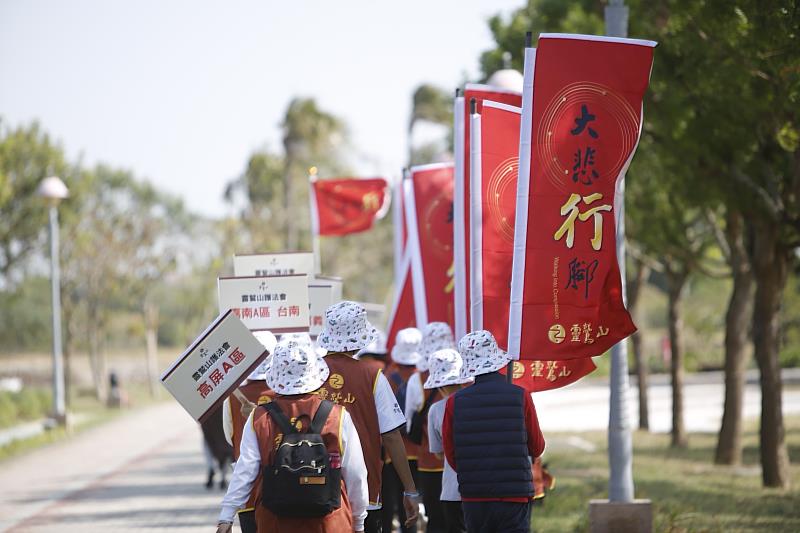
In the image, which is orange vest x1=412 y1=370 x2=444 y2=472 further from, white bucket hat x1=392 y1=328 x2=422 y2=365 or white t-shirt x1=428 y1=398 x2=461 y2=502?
white bucket hat x1=392 y1=328 x2=422 y2=365

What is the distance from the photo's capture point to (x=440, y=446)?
326 inches

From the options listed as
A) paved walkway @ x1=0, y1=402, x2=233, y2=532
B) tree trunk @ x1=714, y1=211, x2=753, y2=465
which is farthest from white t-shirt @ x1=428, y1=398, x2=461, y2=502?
tree trunk @ x1=714, y1=211, x2=753, y2=465

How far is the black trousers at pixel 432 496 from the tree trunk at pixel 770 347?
6.60 m

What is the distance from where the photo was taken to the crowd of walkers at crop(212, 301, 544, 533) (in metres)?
6.08

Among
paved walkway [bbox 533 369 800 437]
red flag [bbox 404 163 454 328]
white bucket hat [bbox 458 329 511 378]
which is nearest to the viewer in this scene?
white bucket hat [bbox 458 329 511 378]

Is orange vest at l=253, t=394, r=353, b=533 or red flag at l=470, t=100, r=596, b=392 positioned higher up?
red flag at l=470, t=100, r=596, b=392

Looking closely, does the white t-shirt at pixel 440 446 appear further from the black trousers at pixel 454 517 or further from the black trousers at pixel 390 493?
the black trousers at pixel 390 493

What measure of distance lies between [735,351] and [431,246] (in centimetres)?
662

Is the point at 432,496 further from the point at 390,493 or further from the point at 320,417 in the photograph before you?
the point at 320,417

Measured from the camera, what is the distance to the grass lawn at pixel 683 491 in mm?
11516

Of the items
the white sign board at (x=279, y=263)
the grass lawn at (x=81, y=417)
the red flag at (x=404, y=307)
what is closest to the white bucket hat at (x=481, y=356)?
the white sign board at (x=279, y=263)

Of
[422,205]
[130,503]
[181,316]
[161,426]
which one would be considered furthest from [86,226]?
[181,316]

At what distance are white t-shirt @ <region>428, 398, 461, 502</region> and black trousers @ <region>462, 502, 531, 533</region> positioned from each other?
2.91ft

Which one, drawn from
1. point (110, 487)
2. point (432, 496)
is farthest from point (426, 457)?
point (110, 487)
